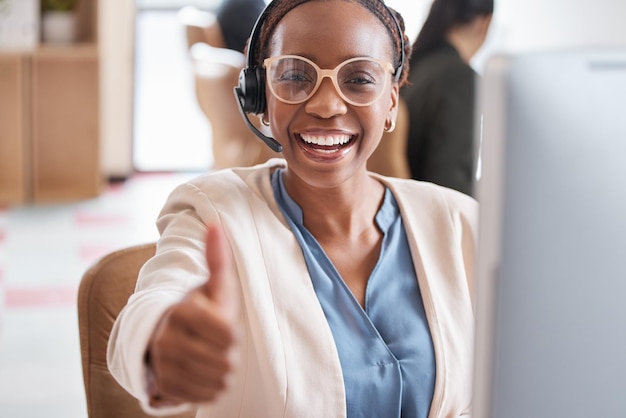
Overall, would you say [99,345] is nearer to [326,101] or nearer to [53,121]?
[326,101]

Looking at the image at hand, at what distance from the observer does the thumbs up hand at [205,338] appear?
2.31ft

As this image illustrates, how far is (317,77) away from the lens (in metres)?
1.25

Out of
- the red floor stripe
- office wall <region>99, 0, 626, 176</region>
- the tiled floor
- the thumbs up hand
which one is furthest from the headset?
office wall <region>99, 0, 626, 176</region>

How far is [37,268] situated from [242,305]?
3.17m

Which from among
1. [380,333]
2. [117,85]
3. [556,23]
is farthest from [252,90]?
[556,23]

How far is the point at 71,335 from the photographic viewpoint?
340 cm

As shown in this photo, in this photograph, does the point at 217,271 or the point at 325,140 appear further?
the point at 325,140

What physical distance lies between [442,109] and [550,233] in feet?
6.35

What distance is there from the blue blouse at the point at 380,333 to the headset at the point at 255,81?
142 mm

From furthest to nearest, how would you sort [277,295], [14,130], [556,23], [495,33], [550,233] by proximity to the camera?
[556,23] → [495,33] → [14,130] → [277,295] → [550,233]

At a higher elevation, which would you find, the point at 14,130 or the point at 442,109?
the point at 442,109

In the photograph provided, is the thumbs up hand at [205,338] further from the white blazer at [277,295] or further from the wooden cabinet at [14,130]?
the wooden cabinet at [14,130]

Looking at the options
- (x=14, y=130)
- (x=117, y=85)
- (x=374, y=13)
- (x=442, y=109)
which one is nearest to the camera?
(x=374, y=13)

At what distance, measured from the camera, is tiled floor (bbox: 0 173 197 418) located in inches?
116
